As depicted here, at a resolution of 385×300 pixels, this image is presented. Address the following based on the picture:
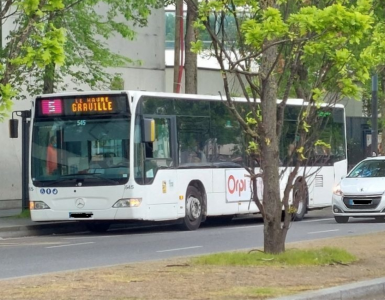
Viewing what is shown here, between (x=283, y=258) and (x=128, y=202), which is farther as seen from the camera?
(x=128, y=202)

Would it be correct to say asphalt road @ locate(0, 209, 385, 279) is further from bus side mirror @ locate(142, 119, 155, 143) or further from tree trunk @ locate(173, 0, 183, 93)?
tree trunk @ locate(173, 0, 183, 93)

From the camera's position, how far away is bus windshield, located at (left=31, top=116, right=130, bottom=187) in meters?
22.4

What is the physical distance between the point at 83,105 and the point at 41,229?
3475 millimetres

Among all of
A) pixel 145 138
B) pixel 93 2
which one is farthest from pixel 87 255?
pixel 93 2

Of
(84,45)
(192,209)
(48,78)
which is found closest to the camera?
(192,209)

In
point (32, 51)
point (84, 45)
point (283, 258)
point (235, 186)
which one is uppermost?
point (84, 45)

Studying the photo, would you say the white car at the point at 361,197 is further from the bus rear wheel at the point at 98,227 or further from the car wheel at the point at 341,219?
the bus rear wheel at the point at 98,227

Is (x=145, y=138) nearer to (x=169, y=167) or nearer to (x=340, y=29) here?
(x=169, y=167)

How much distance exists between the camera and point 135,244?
19.6 metres

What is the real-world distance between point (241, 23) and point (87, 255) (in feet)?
18.4

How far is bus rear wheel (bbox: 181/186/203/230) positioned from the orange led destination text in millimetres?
2840

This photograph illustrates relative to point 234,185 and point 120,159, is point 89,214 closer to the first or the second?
point 120,159

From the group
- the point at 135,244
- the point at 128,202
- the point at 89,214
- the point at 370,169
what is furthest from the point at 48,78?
the point at 370,169

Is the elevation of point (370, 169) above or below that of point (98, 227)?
above
